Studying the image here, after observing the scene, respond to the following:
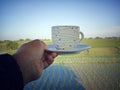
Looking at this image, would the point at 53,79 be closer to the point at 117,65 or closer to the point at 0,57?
the point at 117,65

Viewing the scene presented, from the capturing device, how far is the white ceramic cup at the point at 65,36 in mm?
373

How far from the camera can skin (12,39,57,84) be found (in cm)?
32

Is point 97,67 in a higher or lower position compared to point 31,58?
lower

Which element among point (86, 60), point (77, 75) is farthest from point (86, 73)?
point (86, 60)

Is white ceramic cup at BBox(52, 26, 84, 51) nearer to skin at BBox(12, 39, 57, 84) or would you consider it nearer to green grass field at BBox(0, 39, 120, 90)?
skin at BBox(12, 39, 57, 84)

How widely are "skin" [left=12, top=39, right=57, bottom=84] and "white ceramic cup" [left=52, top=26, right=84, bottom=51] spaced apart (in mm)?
30

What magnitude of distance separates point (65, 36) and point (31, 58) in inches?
3.3

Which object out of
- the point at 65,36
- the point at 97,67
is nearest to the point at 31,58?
the point at 65,36

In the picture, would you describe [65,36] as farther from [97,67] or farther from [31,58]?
[97,67]

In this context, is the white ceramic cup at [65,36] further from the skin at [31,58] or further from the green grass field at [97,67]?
the green grass field at [97,67]

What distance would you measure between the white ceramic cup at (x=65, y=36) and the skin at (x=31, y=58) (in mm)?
30

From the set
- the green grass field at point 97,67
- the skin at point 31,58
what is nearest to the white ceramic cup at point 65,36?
the skin at point 31,58

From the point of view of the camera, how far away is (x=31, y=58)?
351mm

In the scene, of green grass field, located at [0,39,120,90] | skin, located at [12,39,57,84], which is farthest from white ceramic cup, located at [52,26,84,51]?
green grass field, located at [0,39,120,90]
